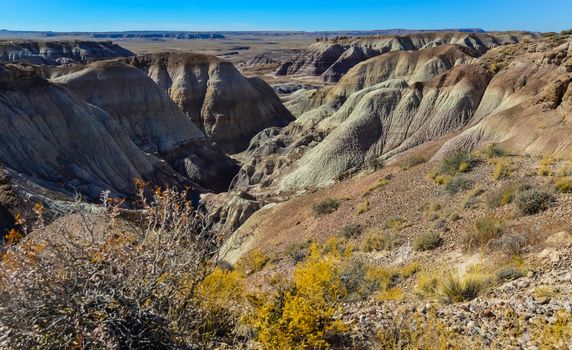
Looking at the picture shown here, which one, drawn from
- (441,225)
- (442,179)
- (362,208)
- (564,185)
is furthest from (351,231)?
(564,185)

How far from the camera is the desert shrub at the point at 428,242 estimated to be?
10.5 meters

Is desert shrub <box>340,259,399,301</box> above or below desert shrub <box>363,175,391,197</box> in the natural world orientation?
above

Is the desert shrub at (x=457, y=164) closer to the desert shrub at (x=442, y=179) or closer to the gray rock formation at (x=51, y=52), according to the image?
the desert shrub at (x=442, y=179)

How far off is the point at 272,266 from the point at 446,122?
2808 cm

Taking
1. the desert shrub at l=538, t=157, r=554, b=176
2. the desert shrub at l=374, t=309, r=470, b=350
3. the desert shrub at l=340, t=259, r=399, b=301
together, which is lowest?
the desert shrub at l=340, t=259, r=399, b=301

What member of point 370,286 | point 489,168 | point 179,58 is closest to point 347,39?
point 179,58

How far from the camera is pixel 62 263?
473 cm

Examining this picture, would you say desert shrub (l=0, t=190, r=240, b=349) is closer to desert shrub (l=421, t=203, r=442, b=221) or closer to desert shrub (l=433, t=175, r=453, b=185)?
desert shrub (l=421, t=203, r=442, b=221)

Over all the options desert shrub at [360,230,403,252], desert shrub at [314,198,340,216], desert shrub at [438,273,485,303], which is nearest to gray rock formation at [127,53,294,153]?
desert shrub at [314,198,340,216]

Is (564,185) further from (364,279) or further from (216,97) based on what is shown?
(216,97)

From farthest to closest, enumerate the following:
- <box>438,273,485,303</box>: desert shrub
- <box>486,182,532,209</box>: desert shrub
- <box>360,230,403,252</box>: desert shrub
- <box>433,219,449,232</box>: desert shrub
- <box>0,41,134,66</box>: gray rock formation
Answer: <box>0,41,134,66</box>: gray rock formation, <box>360,230,403,252</box>: desert shrub, <box>486,182,532,209</box>: desert shrub, <box>433,219,449,232</box>: desert shrub, <box>438,273,485,303</box>: desert shrub

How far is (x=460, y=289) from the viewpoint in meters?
6.69

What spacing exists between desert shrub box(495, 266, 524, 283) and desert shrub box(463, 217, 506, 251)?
7.12 feet

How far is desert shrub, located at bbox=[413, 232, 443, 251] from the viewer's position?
10.5 meters
